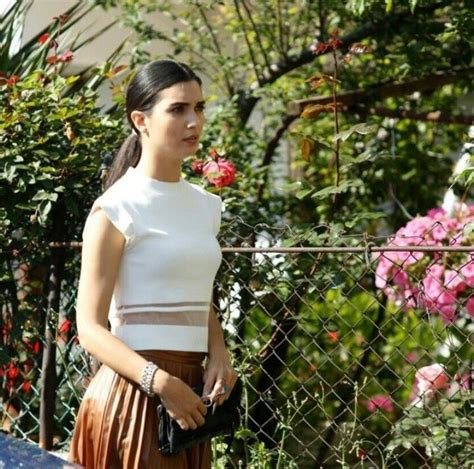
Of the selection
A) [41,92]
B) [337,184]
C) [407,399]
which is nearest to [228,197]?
[337,184]

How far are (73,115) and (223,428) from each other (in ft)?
5.81

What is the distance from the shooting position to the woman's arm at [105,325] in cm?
283

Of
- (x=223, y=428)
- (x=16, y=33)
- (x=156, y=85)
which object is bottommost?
(x=223, y=428)

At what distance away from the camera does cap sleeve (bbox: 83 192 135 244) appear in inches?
114

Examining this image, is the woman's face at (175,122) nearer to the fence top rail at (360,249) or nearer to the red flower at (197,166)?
the fence top rail at (360,249)

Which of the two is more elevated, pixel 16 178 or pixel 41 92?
pixel 41 92

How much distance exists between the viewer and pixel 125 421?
293 cm

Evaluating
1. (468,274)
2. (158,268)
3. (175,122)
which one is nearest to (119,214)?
(158,268)

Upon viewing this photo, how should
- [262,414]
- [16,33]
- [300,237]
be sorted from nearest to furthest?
[300,237] < [262,414] < [16,33]

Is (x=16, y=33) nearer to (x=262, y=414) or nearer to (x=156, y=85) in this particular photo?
(x=262, y=414)

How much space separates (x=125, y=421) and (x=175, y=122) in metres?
0.71

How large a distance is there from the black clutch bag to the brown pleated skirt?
44mm

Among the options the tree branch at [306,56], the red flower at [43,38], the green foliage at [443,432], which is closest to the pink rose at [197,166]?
the red flower at [43,38]

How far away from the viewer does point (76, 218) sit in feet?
14.6
